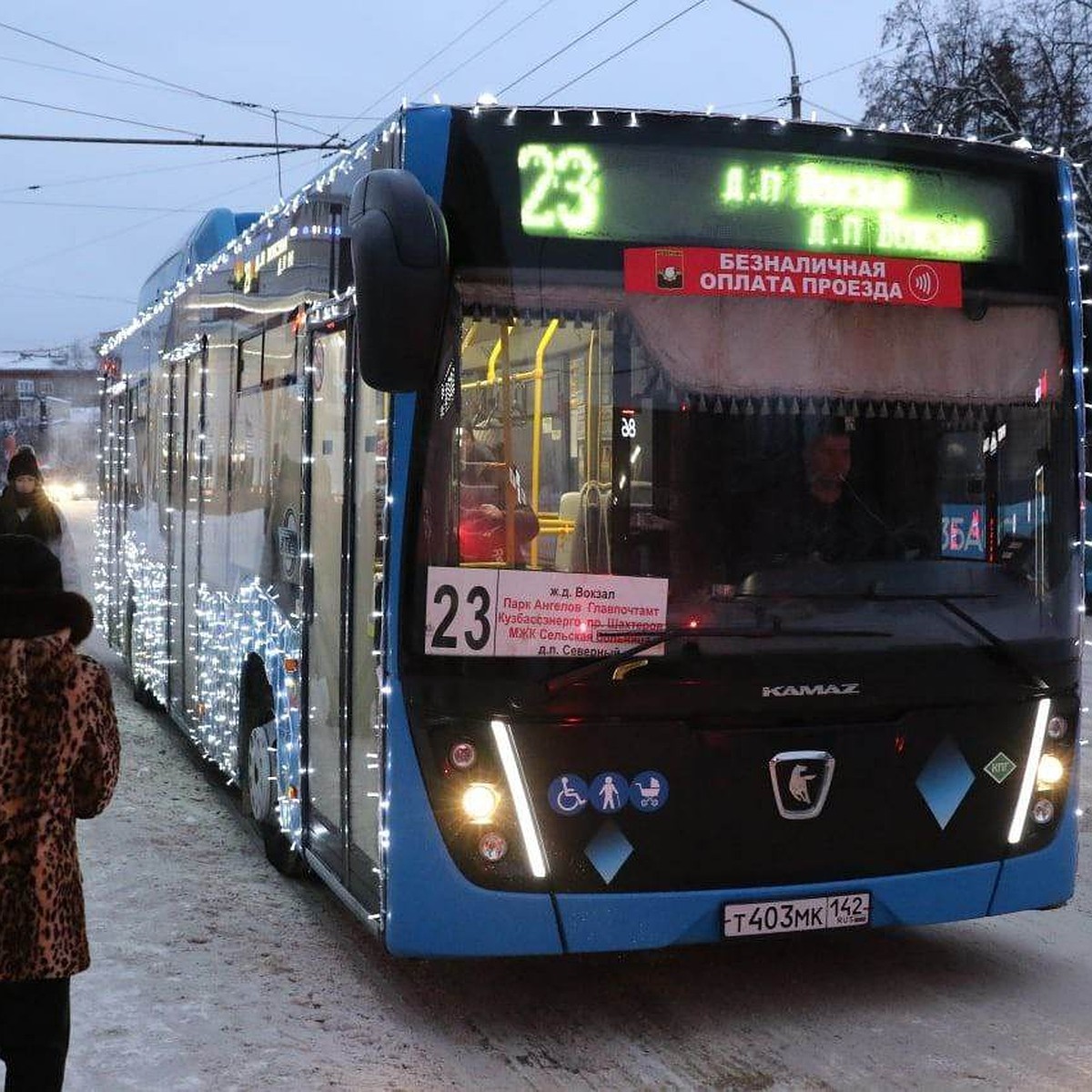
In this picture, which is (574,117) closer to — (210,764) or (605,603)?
(605,603)

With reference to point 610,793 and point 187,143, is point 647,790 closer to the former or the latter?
point 610,793

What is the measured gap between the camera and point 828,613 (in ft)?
17.5

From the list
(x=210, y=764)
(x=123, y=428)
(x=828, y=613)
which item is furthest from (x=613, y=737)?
(x=123, y=428)

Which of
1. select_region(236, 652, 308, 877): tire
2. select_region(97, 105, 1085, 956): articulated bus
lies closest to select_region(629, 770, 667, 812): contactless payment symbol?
select_region(97, 105, 1085, 956): articulated bus

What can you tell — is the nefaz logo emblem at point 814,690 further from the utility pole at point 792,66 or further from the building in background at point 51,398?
the building in background at point 51,398

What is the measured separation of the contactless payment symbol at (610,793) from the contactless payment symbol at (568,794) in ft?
0.11

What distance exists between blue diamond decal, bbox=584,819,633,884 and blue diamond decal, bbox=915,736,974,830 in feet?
3.34

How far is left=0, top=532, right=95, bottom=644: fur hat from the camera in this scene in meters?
3.98

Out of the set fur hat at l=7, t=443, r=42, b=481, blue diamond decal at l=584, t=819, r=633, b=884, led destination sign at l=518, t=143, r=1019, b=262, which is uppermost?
led destination sign at l=518, t=143, r=1019, b=262

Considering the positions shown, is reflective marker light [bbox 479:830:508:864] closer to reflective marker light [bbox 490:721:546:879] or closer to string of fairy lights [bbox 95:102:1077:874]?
reflective marker light [bbox 490:721:546:879]

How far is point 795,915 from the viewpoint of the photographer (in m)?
5.44

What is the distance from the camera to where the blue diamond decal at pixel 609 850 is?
5.27m

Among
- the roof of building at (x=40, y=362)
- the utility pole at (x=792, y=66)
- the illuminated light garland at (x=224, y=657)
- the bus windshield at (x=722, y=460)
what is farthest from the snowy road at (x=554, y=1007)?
the roof of building at (x=40, y=362)

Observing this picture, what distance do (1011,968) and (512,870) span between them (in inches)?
82.9
